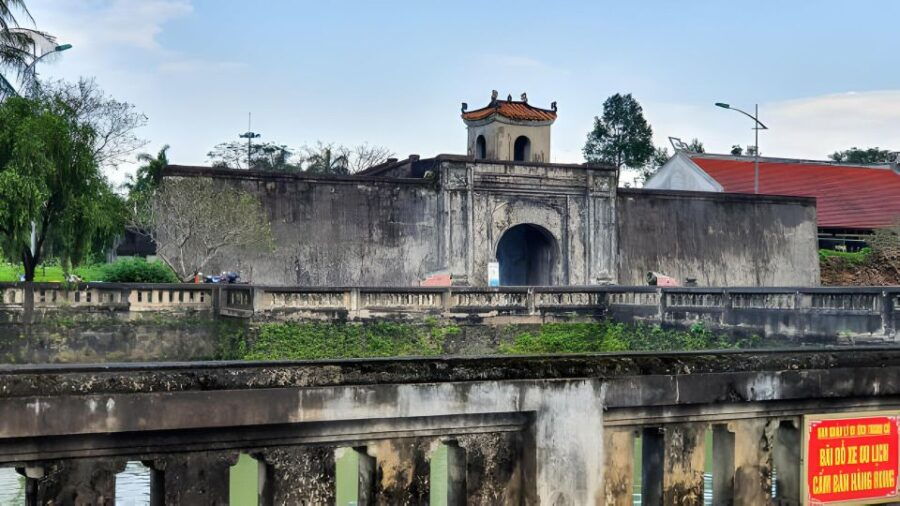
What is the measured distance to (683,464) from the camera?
4.04 meters

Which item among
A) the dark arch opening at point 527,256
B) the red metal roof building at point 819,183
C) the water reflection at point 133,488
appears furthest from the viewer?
the red metal roof building at point 819,183

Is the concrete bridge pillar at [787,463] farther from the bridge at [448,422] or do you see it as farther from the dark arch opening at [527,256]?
the dark arch opening at [527,256]

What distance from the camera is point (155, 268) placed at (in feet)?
85.1

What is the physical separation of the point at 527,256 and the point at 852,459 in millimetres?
29819

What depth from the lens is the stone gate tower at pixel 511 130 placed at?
3353 cm

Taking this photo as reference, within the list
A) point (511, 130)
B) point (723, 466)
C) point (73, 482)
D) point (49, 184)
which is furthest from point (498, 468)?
point (511, 130)

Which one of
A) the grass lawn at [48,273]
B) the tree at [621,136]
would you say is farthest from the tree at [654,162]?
the grass lawn at [48,273]

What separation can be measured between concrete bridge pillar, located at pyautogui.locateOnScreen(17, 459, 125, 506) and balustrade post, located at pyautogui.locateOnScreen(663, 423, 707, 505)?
74.9 inches

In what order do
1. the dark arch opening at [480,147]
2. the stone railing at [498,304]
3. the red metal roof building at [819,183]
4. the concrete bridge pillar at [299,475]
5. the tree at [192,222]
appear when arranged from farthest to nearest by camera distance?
the red metal roof building at [819,183], the dark arch opening at [480,147], the tree at [192,222], the stone railing at [498,304], the concrete bridge pillar at [299,475]

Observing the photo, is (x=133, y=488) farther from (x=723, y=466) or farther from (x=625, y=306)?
(x=625, y=306)

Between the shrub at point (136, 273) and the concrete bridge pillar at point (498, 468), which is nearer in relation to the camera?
the concrete bridge pillar at point (498, 468)

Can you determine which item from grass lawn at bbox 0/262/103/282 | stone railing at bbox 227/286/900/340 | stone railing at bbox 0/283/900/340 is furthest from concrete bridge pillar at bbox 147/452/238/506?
grass lawn at bbox 0/262/103/282

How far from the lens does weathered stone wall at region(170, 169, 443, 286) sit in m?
29.0

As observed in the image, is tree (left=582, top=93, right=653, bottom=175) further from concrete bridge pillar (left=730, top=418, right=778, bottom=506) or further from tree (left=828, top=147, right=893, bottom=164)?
concrete bridge pillar (left=730, top=418, right=778, bottom=506)
